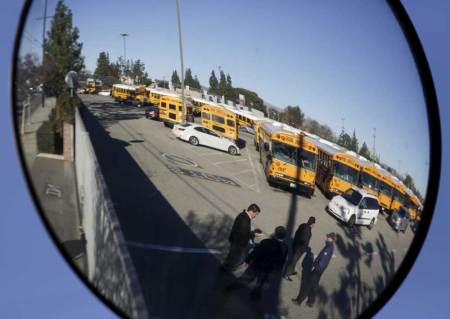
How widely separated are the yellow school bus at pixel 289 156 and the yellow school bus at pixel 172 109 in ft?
1.24

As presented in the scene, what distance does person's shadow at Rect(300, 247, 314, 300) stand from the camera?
159cm

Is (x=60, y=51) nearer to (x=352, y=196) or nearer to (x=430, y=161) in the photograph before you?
(x=352, y=196)

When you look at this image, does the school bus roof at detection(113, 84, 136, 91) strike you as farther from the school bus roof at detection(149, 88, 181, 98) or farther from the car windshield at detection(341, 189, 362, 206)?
the car windshield at detection(341, 189, 362, 206)

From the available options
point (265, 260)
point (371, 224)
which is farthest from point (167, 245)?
point (371, 224)

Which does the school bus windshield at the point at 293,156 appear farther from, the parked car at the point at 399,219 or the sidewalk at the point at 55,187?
the sidewalk at the point at 55,187

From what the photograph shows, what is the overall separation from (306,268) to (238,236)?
13.7 inches

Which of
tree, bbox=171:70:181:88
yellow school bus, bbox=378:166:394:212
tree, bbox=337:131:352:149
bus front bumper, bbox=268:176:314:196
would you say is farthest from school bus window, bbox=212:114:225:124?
yellow school bus, bbox=378:166:394:212

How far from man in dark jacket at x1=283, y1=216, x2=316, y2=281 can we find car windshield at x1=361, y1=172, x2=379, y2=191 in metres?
0.28

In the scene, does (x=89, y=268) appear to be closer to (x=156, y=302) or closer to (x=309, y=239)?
(x=156, y=302)

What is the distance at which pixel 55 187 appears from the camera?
1.49m

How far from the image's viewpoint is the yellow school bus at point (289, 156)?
162 cm

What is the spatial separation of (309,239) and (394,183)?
1.50 feet

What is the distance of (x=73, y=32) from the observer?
56.2 inches

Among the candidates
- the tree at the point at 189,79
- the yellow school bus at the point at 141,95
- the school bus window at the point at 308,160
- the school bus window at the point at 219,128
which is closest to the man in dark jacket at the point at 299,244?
the school bus window at the point at 308,160
